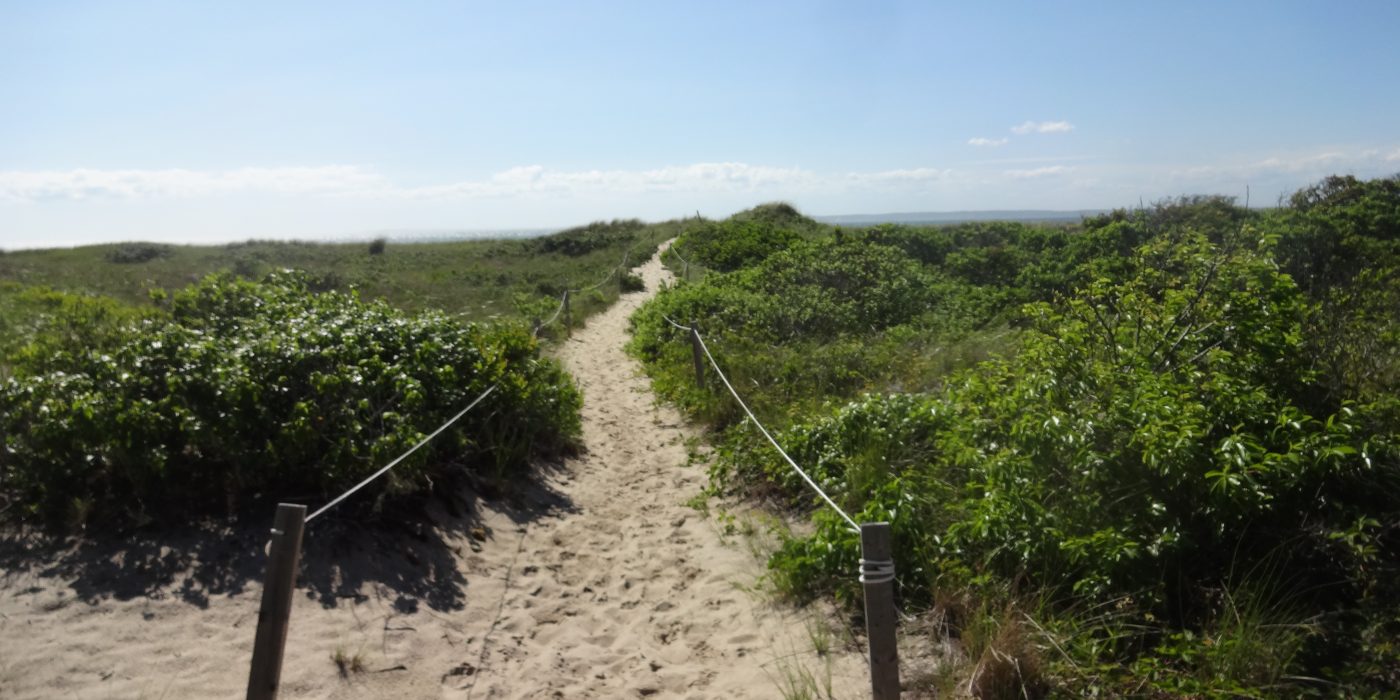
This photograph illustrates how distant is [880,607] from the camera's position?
3.42m

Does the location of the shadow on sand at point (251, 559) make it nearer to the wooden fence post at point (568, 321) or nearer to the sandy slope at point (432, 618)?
the sandy slope at point (432, 618)

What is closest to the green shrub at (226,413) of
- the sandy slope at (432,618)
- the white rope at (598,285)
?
the sandy slope at (432,618)

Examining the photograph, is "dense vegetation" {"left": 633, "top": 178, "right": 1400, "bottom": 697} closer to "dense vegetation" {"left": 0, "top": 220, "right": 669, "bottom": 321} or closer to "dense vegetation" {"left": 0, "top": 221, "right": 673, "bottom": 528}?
"dense vegetation" {"left": 0, "top": 221, "right": 673, "bottom": 528}

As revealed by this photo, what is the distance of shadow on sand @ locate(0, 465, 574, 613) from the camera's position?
5.32 m

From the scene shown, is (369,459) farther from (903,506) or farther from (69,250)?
(69,250)

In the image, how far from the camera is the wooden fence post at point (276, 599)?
3.44 m

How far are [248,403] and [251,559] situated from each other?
1.19m

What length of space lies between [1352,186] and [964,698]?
18422mm

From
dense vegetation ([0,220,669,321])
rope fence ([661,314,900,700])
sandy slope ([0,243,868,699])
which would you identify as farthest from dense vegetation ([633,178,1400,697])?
dense vegetation ([0,220,669,321])

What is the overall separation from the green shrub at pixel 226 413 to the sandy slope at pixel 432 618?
0.44 meters

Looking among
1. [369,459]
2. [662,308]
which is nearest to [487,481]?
[369,459]

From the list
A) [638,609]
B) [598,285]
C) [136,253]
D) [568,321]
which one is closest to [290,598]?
[638,609]

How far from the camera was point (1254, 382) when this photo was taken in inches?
199

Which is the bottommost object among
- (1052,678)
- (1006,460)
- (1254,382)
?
(1052,678)
